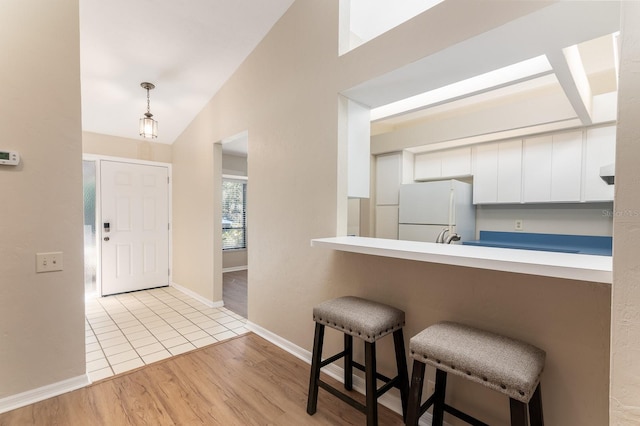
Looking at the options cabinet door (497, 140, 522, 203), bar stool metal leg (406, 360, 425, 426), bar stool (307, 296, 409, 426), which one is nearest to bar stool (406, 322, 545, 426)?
bar stool metal leg (406, 360, 425, 426)

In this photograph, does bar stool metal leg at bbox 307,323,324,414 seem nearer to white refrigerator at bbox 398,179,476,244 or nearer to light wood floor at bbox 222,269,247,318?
light wood floor at bbox 222,269,247,318

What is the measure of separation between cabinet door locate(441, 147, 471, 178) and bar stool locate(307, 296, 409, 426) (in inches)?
110

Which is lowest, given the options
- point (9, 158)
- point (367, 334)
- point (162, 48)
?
point (367, 334)

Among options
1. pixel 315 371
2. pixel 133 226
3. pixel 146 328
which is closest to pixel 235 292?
pixel 146 328

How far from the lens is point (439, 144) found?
3.99 metres

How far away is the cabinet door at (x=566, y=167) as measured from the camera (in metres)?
2.99

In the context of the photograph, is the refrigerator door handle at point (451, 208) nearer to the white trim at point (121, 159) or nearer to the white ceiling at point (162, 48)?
the white ceiling at point (162, 48)

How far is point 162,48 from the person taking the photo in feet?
9.05

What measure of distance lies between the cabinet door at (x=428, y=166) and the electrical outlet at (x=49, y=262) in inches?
163

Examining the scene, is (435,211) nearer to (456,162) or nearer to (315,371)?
(456,162)

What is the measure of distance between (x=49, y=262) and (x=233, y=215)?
4184 mm

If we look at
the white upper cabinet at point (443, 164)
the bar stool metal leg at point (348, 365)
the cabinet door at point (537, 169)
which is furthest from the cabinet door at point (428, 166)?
the bar stool metal leg at point (348, 365)

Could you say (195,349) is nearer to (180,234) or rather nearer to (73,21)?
(180,234)

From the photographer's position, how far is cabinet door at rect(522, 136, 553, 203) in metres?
3.19
